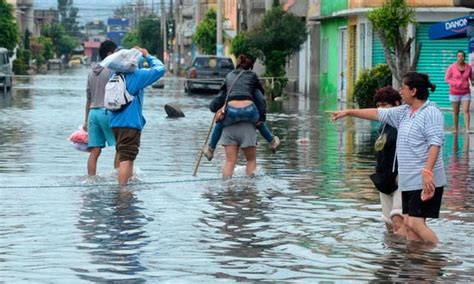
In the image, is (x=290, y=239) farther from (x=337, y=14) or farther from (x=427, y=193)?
(x=337, y=14)

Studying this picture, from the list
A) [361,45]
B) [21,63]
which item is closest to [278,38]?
[361,45]

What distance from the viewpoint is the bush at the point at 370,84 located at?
119 ft

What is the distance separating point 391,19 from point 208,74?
21248 mm

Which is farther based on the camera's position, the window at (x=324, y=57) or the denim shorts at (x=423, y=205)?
the window at (x=324, y=57)

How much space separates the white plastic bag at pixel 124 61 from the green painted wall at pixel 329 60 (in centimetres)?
3092

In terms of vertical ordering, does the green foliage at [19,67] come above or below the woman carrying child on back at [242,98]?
below

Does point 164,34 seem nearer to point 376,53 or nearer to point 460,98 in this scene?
point 376,53

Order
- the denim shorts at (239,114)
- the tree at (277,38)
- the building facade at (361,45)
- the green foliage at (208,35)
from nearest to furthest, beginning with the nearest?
1. the denim shorts at (239,114)
2. the building facade at (361,45)
3. the tree at (277,38)
4. the green foliage at (208,35)

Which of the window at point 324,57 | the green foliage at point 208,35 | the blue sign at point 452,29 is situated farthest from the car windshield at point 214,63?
the green foliage at point 208,35

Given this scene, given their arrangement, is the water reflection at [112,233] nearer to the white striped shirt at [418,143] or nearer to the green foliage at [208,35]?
the white striped shirt at [418,143]

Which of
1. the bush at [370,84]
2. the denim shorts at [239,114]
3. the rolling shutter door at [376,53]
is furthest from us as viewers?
the rolling shutter door at [376,53]

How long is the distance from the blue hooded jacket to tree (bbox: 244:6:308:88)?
34.4 meters

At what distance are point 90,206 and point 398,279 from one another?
473cm

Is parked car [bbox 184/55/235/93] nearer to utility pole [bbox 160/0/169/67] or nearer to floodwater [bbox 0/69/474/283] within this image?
floodwater [bbox 0/69/474/283]
